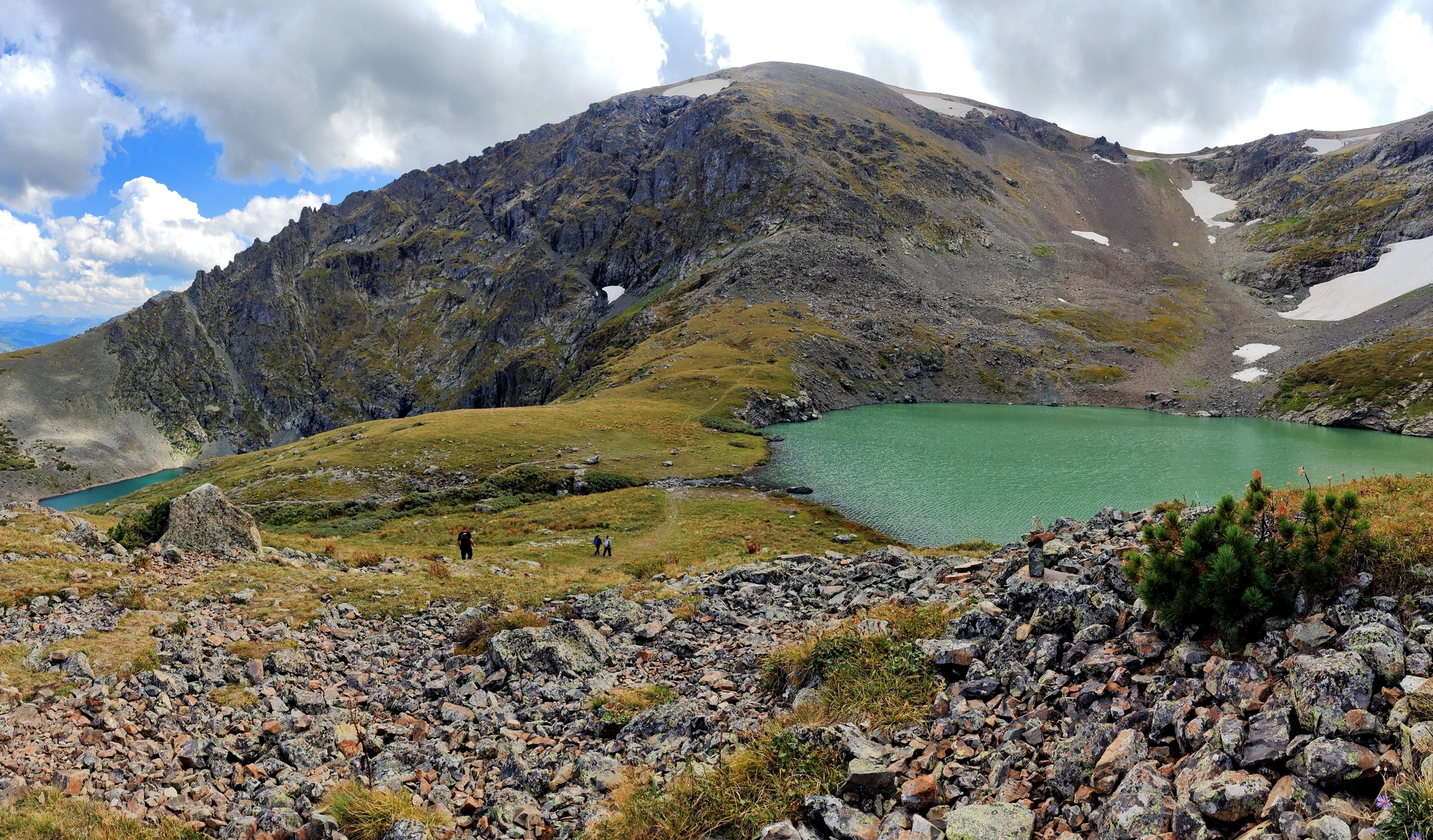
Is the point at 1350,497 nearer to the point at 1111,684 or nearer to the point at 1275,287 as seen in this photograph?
the point at 1111,684

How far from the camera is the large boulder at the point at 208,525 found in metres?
24.4

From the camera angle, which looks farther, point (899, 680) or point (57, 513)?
point (57, 513)

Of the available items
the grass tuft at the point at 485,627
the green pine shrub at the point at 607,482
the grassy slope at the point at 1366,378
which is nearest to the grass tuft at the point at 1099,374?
the grassy slope at the point at 1366,378

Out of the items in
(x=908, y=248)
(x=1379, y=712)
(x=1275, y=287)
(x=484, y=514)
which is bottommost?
(x=484, y=514)

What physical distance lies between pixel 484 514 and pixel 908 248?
180213 millimetres

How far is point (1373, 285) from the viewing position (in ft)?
527

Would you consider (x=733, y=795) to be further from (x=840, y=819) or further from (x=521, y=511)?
(x=521, y=511)

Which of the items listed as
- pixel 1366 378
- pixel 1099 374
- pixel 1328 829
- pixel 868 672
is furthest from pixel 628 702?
pixel 1099 374

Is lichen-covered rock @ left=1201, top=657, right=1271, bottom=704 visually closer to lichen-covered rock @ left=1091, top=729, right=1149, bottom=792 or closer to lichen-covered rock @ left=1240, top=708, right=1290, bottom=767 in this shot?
lichen-covered rock @ left=1240, top=708, right=1290, bottom=767

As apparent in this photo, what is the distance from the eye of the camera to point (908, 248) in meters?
199

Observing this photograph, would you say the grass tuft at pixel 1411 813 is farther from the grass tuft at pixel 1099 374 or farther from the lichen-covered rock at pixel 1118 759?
the grass tuft at pixel 1099 374

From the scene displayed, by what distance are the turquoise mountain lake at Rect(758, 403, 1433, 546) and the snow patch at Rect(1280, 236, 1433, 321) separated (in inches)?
3019

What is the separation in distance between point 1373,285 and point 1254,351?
46765 millimetres

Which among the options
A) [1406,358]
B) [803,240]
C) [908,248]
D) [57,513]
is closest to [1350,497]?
[57,513]
